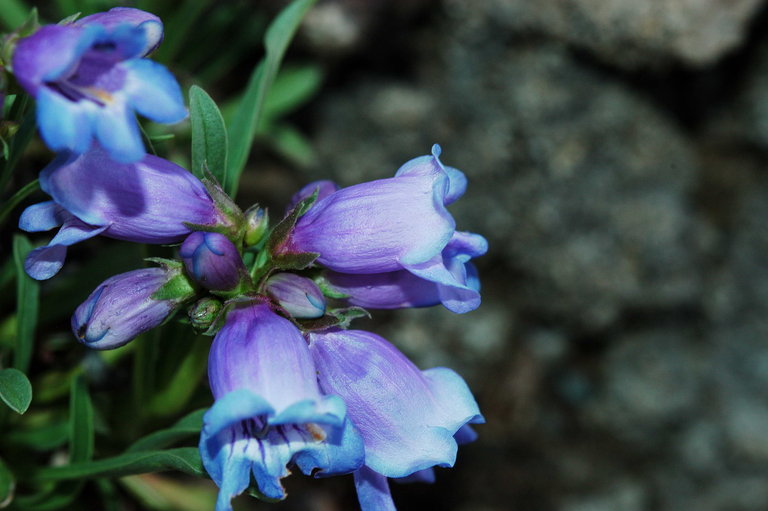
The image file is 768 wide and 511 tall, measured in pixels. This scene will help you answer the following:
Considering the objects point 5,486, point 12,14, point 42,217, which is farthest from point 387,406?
point 12,14

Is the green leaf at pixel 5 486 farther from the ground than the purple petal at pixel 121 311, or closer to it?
closer to it

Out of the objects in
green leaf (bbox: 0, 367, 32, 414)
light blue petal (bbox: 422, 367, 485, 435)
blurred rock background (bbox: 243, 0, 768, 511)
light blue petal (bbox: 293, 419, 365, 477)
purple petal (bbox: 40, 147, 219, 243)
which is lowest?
blurred rock background (bbox: 243, 0, 768, 511)

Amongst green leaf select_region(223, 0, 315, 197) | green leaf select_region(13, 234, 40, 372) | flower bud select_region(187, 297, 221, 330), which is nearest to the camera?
flower bud select_region(187, 297, 221, 330)

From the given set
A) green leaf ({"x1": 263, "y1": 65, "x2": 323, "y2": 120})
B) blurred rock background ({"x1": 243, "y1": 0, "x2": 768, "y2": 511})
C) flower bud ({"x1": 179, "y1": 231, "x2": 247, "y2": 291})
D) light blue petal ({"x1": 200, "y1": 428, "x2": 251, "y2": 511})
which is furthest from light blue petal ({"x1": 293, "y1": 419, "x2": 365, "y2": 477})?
blurred rock background ({"x1": 243, "y1": 0, "x2": 768, "y2": 511})

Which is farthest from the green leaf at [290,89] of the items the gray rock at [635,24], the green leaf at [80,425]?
the green leaf at [80,425]

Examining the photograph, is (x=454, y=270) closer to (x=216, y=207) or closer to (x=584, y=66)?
(x=216, y=207)

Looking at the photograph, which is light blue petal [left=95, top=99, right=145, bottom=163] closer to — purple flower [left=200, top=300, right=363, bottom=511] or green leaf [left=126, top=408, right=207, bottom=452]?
purple flower [left=200, top=300, right=363, bottom=511]

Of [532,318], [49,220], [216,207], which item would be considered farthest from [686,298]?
[49,220]

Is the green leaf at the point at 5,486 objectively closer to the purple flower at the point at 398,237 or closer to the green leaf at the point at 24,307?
the green leaf at the point at 24,307
